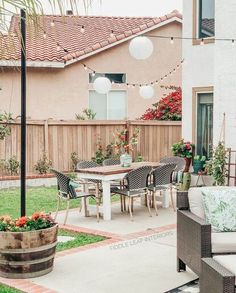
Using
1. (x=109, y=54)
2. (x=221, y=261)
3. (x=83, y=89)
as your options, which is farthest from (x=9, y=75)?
(x=221, y=261)

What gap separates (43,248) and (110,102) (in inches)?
485

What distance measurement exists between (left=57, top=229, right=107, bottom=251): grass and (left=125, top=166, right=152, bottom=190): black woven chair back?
1426 mm

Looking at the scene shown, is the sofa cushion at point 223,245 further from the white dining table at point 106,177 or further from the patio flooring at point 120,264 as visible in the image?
the white dining table at point 106,177

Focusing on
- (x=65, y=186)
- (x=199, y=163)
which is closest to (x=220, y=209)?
(x=65, y=186)

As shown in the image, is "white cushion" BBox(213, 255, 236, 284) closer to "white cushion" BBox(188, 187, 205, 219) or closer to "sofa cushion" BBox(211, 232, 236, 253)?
"sofa cushion" BBox(211, 232, 236, 253)

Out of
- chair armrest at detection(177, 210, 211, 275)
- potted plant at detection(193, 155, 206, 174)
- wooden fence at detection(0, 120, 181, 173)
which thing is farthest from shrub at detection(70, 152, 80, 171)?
chair armrest at detection(177, 210, 211, 275)

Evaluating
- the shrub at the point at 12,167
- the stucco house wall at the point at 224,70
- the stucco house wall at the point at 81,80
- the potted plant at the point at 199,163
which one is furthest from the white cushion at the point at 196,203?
the stucco house wall at the point at 81,80

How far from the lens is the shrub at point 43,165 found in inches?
551

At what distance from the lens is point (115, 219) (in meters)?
9.03

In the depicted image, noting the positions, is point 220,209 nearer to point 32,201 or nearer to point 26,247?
point 26,247

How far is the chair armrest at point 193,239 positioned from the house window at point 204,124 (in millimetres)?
Result: 6307

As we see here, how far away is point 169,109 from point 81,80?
128 inches

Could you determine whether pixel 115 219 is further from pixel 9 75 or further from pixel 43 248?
pixel 9 75

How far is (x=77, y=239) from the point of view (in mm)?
7484
